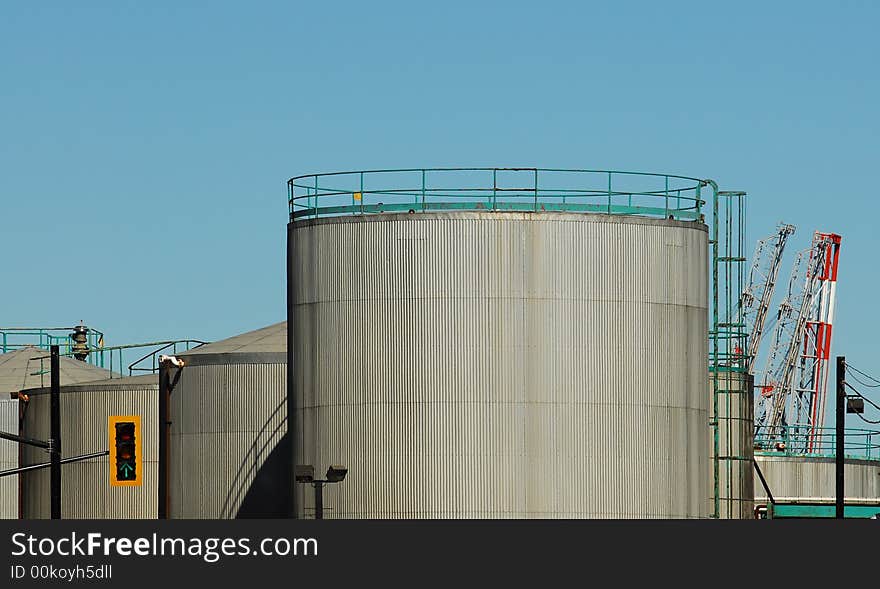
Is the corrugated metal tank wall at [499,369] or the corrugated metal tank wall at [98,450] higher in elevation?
the corrugated metal tank wall at [499,369]

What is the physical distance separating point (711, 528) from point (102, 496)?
4001cm

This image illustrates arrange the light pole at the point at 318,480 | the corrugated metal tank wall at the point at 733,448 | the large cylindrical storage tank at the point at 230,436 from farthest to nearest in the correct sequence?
the large cylindrical storage tank at the point at 230,436 → the corrugated metal tank wall at the point at 733,448 → the light pole at the point at 318,480

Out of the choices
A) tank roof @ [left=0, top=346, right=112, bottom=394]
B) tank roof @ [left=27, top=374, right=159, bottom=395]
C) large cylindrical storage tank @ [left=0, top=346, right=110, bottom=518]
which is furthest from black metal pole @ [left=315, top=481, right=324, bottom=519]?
tank roof @ [left=0, top=346, right=112, bottom=394]

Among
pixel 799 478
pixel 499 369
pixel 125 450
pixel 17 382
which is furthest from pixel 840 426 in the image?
pixel 17 382

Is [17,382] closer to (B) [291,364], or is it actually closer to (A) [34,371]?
(A) [34,371]

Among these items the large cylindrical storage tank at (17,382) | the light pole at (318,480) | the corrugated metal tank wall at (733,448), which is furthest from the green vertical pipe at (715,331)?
the large cylindrical storage tank at (17,382)

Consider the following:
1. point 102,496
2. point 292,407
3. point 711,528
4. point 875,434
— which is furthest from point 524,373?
point 875,434

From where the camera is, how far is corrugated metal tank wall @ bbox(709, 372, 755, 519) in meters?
71.3

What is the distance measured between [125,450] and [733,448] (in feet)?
67.3

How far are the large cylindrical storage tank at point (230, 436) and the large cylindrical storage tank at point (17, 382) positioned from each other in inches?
370

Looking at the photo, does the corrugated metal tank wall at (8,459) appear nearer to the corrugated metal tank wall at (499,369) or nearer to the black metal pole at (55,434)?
the black metal pole at (55,434)

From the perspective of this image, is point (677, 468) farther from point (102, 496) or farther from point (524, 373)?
point (102, 496)

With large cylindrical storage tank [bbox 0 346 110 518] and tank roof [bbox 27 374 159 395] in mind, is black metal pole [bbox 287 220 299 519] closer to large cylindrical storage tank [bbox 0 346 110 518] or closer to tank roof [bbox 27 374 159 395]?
tank roof [bbox 27 374 159 395]

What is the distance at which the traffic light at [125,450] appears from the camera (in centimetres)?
7300
